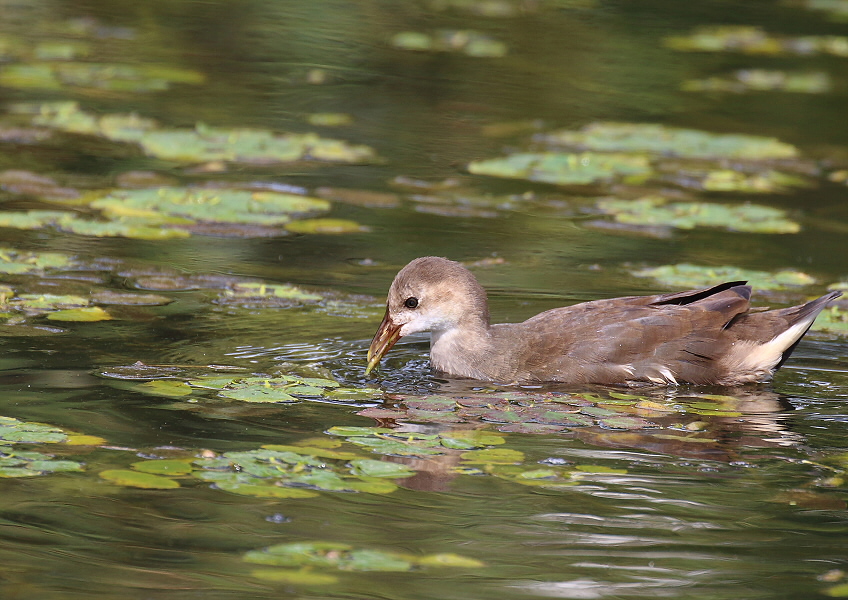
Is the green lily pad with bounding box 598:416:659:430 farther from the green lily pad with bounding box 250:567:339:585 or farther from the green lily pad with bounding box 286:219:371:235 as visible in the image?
the green lily pad with bounding box 286:219:371:235

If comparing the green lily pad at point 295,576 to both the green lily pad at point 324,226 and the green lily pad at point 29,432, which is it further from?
the green lily pad at point 324,226

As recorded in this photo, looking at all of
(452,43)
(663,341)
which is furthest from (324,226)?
(452,43)

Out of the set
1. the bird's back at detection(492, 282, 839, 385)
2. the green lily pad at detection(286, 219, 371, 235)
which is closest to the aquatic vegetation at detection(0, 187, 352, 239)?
the green lily pad at detection(286, 219, 371, 235)

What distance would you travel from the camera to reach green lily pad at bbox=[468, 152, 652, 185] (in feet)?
32.4

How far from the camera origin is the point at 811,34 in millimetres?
15648

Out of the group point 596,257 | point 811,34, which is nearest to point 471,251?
point 596,257

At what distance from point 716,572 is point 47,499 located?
2.20 m

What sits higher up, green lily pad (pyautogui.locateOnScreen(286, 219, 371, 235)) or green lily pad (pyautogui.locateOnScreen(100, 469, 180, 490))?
green lily pad (pyautogui.locateOnScreen(286, 219, 371, 235))

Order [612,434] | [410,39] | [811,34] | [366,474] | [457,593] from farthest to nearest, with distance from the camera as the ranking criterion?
[811,34], [410,39], [612,434], [366,474], [457,593]

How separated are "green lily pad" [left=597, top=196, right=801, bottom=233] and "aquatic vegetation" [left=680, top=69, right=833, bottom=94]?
4164mm

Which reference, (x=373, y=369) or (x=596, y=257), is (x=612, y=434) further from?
(x=596, y=257)

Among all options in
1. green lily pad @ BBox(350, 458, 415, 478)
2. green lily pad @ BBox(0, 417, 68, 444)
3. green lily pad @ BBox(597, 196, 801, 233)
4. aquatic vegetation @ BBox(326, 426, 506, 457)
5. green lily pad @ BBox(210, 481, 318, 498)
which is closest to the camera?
green lily pad @ BBox(210, 481, 318, 498)

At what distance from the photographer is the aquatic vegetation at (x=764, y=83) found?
13.1 m

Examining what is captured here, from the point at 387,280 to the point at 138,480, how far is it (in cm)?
331
